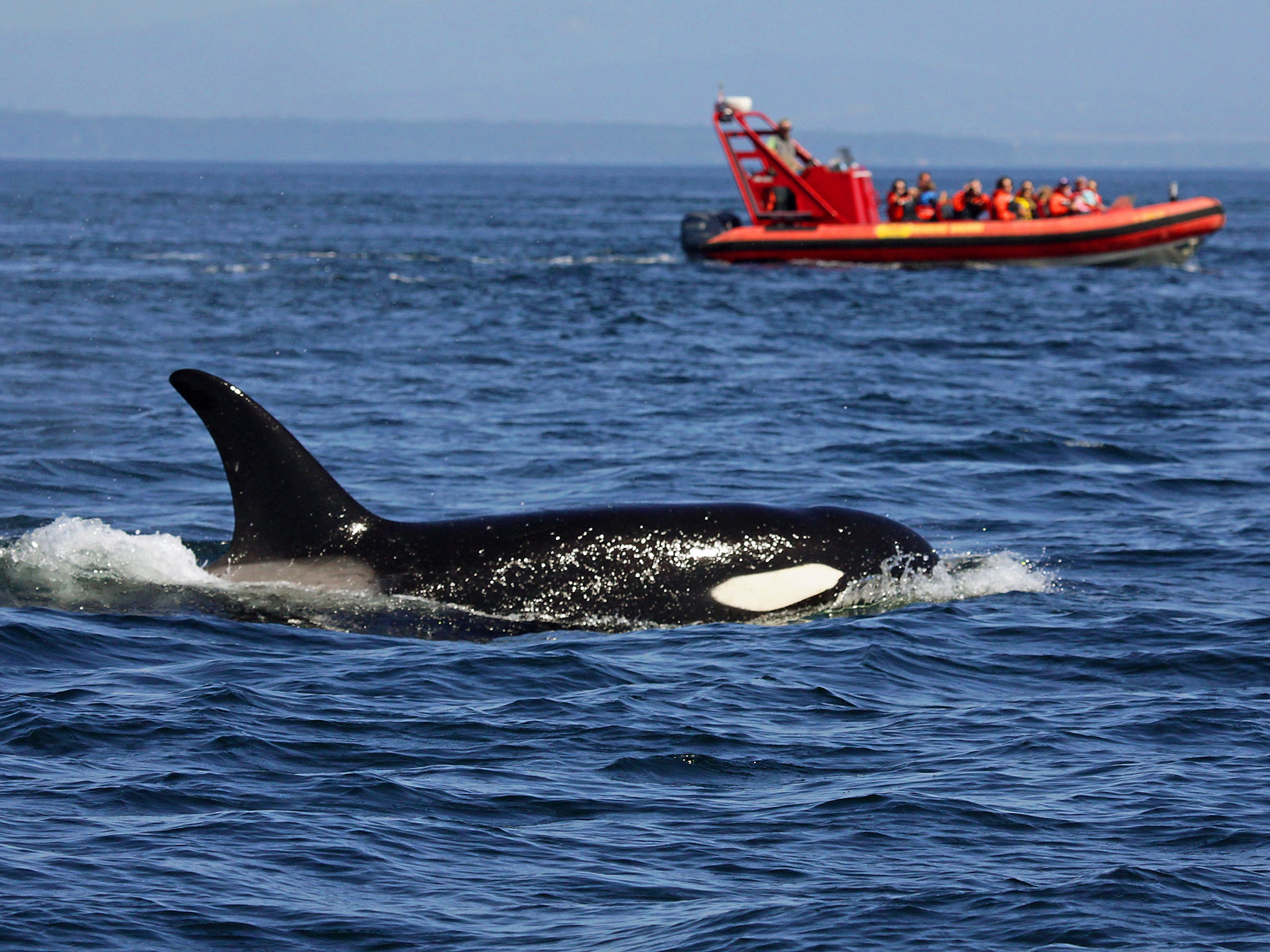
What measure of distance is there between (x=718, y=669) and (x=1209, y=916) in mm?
3420

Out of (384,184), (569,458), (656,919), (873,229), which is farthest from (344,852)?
(384,184)

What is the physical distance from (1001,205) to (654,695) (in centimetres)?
3393

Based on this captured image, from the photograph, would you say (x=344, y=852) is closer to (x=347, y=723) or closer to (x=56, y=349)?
(x=347, y=723)

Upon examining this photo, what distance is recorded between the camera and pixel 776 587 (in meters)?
9.81

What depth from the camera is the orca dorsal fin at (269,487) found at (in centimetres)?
913

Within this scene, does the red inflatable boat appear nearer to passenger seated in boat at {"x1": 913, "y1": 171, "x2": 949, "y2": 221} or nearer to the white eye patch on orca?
passenger seated in boat at {"x1": 913, "y1": 171, "x2": 949, "y2": 221}

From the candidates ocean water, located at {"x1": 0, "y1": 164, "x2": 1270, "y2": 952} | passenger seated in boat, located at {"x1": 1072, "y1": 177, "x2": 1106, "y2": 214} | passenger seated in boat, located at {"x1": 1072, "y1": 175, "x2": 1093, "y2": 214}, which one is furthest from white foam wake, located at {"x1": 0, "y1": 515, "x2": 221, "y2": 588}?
passenger seated in boat, located at {"x1": 1072, "y1": 175, "x2": 1093, "y2": 214}

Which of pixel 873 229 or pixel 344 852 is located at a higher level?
pixel 873 229

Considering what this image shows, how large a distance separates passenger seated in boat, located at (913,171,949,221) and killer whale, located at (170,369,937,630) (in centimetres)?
3179

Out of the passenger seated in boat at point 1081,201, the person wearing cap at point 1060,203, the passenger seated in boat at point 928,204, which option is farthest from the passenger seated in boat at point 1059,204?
the passenger seated in boat at point 928,204

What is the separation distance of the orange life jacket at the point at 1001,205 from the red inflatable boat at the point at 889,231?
1.94ft

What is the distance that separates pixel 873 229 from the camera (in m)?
39.8

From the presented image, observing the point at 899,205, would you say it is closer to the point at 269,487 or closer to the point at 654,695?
the point at 269,487

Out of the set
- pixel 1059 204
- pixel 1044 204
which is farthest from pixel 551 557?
pixel 1044 204
